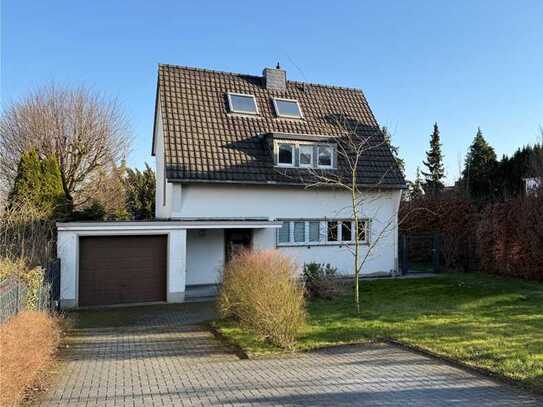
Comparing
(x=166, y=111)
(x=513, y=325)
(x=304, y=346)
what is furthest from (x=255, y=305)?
(x=166, y=111)

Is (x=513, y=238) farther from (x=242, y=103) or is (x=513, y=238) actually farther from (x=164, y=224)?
(x=164, y=224)

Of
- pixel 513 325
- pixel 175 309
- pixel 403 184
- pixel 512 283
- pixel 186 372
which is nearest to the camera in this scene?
pixel 186 372

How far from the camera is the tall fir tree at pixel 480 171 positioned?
37906 mm

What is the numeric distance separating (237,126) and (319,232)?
217 inches

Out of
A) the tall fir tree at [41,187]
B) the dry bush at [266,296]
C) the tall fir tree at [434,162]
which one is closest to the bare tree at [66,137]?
the tall fir tree at [41,187]

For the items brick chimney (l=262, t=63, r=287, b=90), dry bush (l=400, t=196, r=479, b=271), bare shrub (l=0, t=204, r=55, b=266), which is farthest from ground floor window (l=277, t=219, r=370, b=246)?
bare shrub (l=0, t=204, r=55, b=266)

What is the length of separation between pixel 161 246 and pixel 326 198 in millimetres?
7204

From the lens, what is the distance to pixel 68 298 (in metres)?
15.2

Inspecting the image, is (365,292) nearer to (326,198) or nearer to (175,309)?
(326,198)

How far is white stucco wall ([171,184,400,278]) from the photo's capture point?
18.2 meters

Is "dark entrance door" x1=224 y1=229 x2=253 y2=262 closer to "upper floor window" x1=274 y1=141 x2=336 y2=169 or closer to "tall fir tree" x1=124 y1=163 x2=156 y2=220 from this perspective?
"upper floor window" x1=274 y1=141 x2=336 y2=169

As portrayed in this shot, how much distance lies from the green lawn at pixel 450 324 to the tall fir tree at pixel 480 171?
67.8 feet

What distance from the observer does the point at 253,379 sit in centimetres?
752

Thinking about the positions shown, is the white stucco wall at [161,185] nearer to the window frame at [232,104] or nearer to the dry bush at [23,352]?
the window frame at [232,104]
